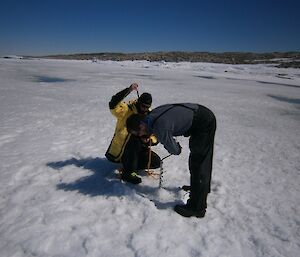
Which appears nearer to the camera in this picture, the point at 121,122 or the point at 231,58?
the point at 121,122

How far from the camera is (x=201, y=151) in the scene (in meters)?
3.79

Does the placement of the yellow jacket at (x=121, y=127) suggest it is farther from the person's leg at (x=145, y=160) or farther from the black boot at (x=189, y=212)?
the black boot at (x=189, y=212)

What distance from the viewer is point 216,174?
5371 mm

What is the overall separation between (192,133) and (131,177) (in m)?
1.34

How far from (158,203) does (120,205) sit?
1.61ft

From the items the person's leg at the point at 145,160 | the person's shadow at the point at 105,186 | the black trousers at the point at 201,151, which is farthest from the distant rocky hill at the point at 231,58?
the black trousers at the point at 201,151

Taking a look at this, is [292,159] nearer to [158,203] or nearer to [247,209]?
[247,209]

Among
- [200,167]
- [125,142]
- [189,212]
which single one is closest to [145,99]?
[125,142]

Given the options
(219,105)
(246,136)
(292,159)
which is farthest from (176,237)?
(219,105)

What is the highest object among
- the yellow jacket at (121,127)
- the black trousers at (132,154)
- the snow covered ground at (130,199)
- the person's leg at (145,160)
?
the yellow jacket at (121,127)

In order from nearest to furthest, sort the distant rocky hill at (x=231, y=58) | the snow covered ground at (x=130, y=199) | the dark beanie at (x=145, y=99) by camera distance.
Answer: the snow covered ground at (x=130, y=199) < the dark beanie at (x=145, y=99) < the distant rocky hill at (x=231, y=58)

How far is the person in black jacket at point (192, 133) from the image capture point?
351 cm

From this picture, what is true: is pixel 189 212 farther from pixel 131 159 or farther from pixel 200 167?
pixel 131 159

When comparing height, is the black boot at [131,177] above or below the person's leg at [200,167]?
below
